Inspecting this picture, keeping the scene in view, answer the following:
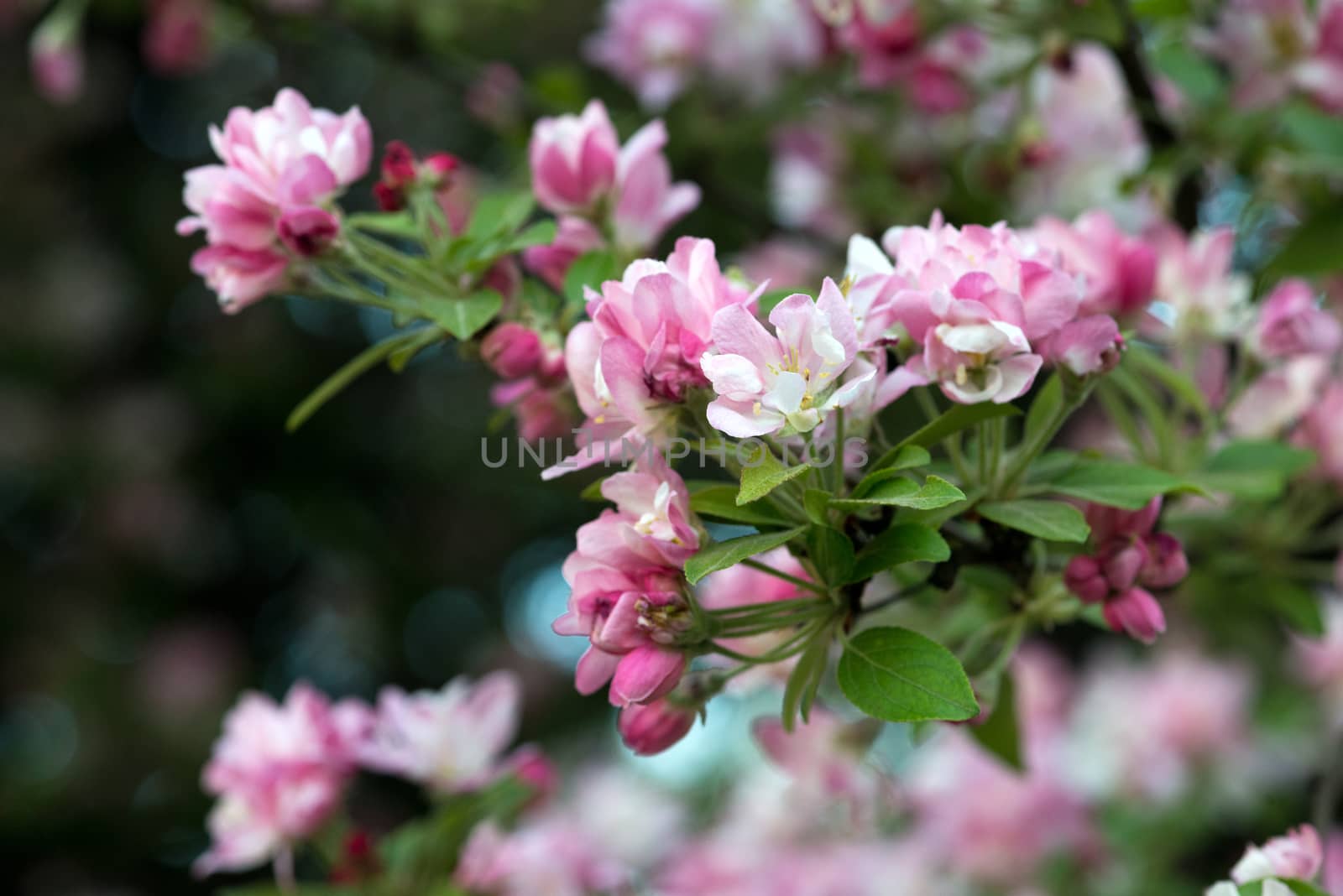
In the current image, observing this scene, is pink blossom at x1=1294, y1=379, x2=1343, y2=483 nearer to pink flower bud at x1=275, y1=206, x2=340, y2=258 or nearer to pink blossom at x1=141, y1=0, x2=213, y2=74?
pink flower bud at x1=275, y1=206, x2=340, y2=258

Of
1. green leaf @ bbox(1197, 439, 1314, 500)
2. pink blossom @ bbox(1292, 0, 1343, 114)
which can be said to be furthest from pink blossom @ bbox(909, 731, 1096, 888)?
pink blossom @ bbox(1292, 0, 1343, 114)

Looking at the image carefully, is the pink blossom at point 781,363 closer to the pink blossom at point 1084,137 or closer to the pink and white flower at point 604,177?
the pink and white flower at point 604,177

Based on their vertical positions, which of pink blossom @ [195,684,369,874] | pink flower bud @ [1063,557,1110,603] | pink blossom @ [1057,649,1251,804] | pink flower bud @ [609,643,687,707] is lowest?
pink blossom @ [1057,649,1251,804]

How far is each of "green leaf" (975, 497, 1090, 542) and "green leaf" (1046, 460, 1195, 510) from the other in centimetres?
3

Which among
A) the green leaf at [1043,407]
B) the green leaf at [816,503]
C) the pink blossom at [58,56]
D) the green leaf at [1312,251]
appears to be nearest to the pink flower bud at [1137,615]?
the green leaf at [1043,407]

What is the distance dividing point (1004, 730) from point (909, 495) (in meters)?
0.41

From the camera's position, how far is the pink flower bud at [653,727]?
687mm

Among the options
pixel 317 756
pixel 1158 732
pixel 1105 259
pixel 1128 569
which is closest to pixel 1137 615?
pixel 1128 569

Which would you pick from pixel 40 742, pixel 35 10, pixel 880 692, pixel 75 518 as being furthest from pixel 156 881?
pixel 880 692

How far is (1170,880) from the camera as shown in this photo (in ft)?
5.06

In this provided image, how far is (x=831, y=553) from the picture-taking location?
61cm

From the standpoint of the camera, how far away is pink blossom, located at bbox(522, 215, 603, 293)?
0.80m

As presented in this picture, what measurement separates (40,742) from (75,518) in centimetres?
50

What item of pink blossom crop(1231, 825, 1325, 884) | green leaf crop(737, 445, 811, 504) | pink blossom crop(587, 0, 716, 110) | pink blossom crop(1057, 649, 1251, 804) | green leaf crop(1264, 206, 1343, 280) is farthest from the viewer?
pink blossom crop(1057, 649, 1251, 804)
